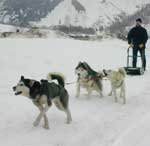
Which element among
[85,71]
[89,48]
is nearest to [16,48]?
[89,48]

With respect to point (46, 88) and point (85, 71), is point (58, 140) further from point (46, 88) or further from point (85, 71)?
point (85, 71)

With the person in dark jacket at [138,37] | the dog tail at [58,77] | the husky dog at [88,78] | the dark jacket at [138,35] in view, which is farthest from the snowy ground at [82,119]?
the dark jacket at [138,35]

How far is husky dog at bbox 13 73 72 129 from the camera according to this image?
6332 millimetres

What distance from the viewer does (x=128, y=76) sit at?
1269 centimetres

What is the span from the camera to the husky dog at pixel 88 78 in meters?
8.99

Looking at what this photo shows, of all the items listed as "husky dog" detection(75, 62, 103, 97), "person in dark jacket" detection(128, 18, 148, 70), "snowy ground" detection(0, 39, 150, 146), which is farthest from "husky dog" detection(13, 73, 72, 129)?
"person in dark jacket" detection(128, 18, 148, 70)

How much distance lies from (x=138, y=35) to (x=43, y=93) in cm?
734

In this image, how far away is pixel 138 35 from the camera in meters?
13.2

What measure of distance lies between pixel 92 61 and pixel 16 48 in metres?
3.14

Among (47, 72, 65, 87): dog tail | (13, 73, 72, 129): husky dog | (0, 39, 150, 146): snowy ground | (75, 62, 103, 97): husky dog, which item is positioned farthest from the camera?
(75, 62, 103, 97): husky dog

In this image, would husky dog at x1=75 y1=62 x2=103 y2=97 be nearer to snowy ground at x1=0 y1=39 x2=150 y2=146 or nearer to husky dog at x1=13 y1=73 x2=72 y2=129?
snowy ground at x1=0 y1=39 x2=150 y2=146

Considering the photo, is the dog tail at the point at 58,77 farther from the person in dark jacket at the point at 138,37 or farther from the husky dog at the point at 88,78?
the person in dark jacket at the point at 138,37

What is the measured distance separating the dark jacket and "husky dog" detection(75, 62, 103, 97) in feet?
14.2

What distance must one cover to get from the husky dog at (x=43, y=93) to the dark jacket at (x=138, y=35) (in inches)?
261
